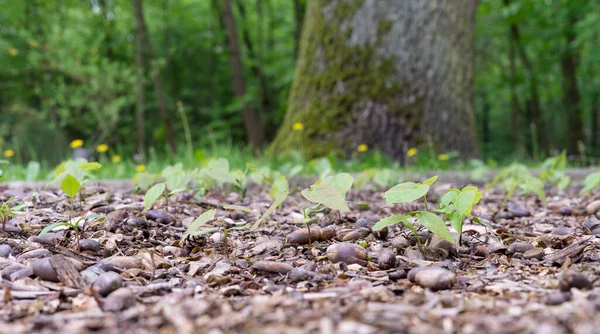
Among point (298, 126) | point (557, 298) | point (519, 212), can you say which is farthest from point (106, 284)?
point (298, 126)

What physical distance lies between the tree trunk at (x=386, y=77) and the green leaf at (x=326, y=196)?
3242mm

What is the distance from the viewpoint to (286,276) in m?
1.27

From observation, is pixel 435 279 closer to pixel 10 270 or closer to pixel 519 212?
pixel 10 270

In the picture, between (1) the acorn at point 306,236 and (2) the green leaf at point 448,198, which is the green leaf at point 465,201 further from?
(1) the acorn at point 306,236

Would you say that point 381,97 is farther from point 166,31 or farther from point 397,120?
point 166,31

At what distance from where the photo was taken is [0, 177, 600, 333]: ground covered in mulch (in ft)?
2.82

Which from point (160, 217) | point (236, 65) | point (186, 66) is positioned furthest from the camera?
point (186, 66)

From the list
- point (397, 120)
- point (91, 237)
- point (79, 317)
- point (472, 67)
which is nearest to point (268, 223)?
point (91, 237)

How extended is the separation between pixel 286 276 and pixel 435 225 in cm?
42

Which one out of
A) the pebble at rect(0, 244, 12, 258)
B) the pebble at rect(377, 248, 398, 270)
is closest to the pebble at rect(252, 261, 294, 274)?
the pebble at rect(377, 248, 398, 270)

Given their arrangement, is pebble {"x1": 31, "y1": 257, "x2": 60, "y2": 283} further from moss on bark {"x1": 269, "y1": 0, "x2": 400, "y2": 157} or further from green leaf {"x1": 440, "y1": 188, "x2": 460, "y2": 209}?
moss on bark {"x1": 269, "y1": 0, "x2": 400, "y2": 157}

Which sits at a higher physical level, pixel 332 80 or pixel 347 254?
pixel 332 80

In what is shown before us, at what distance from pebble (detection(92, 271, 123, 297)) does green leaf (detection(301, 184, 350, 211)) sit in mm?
522

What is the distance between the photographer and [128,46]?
1474 centimetres
